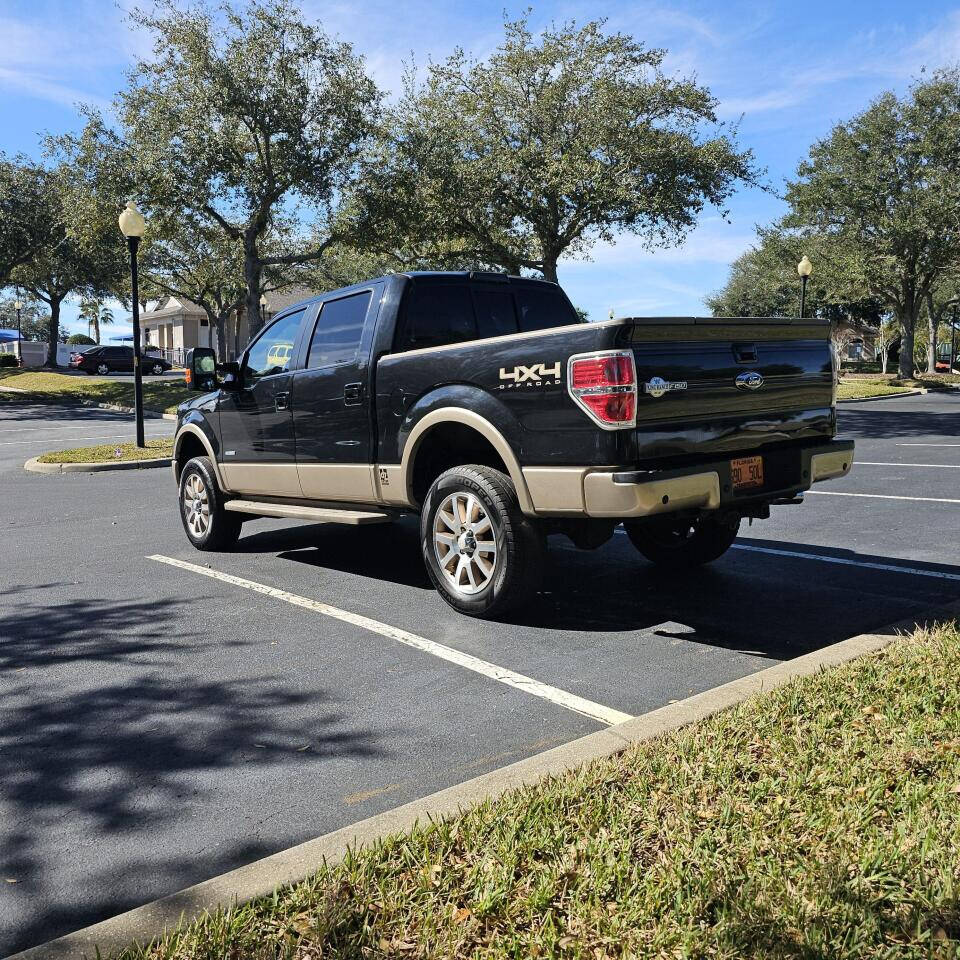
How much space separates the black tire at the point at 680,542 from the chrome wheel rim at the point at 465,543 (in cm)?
159

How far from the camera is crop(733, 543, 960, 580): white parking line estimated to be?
6430 mm

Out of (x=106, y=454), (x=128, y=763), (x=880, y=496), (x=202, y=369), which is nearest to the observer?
(x=128, y=763)

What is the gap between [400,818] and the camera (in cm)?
298

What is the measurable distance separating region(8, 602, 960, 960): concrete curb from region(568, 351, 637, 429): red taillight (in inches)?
54.8

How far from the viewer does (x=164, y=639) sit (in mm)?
5246

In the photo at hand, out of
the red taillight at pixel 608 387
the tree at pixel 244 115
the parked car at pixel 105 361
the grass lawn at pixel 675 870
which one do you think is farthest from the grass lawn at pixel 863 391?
the parked car at pixel 105 361

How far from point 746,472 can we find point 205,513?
479cm

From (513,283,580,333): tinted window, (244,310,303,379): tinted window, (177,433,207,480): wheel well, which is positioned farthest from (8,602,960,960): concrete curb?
(177,433,207,480): wheel well

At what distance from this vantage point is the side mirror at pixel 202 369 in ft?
25.6

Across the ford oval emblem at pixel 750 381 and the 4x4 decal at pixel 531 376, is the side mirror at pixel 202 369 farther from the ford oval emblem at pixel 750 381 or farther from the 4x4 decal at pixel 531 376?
the ford oval emblem at pixel 750 381

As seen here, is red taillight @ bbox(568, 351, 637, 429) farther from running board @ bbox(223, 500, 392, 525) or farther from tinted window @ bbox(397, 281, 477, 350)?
running board @ bbox(223, 500, 392, 525)

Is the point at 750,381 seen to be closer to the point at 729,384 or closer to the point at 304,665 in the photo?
the point at 729,384

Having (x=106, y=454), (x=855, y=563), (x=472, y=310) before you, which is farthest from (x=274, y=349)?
(x=106, y=454)

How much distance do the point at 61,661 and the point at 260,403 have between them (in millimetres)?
2929
